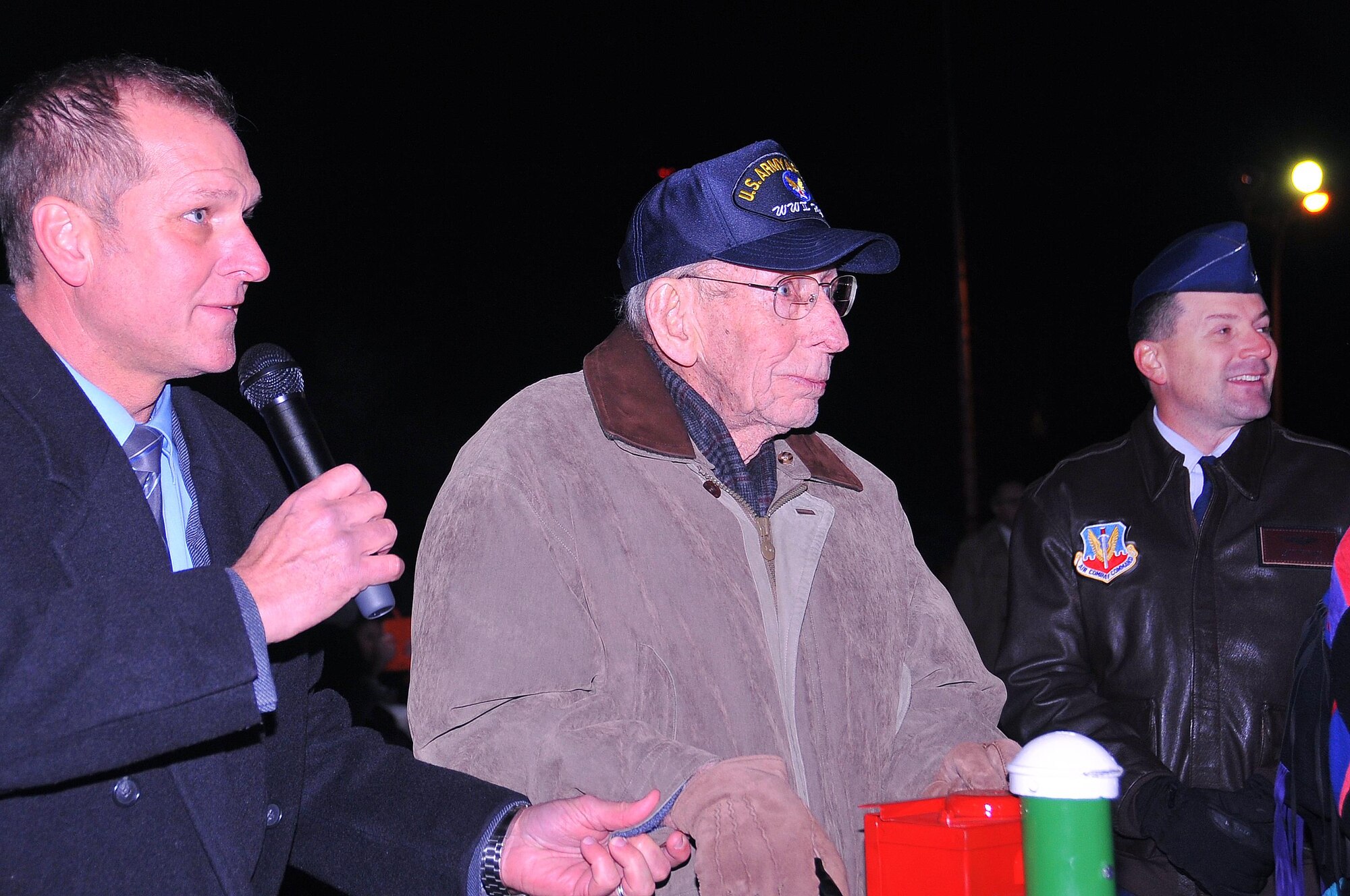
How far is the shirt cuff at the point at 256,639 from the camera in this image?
4.97 ft

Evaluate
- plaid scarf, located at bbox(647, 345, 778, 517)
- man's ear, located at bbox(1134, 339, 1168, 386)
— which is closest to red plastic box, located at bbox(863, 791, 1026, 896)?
plaid scarf, located at bbox(647, 345, 778, 517)

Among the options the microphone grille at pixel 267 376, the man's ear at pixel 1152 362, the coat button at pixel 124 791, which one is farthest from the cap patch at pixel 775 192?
the coat button at pixel 124 791

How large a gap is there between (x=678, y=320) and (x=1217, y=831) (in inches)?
68.6

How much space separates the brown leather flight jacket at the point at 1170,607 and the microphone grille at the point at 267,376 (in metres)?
2.14

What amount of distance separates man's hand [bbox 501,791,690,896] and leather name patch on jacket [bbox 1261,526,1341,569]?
6.71 ft

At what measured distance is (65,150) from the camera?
1830 millimetres

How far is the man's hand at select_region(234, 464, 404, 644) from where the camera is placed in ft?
5.15

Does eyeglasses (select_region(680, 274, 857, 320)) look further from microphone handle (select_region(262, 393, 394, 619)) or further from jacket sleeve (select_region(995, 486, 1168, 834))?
jacket sleeve (select_region(995, 486, 1168, 834))

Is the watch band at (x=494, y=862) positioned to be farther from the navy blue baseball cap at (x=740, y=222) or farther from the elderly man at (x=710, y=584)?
the navy blue baseball cap at (x=740, y=222)

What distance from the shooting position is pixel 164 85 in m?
1.94

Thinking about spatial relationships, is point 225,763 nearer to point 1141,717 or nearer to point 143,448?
point 143,448

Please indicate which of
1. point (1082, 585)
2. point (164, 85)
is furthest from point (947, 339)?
point (164, 85)

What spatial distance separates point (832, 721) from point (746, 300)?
872 millimetres

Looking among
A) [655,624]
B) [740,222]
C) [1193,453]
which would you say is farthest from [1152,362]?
[655,624]
